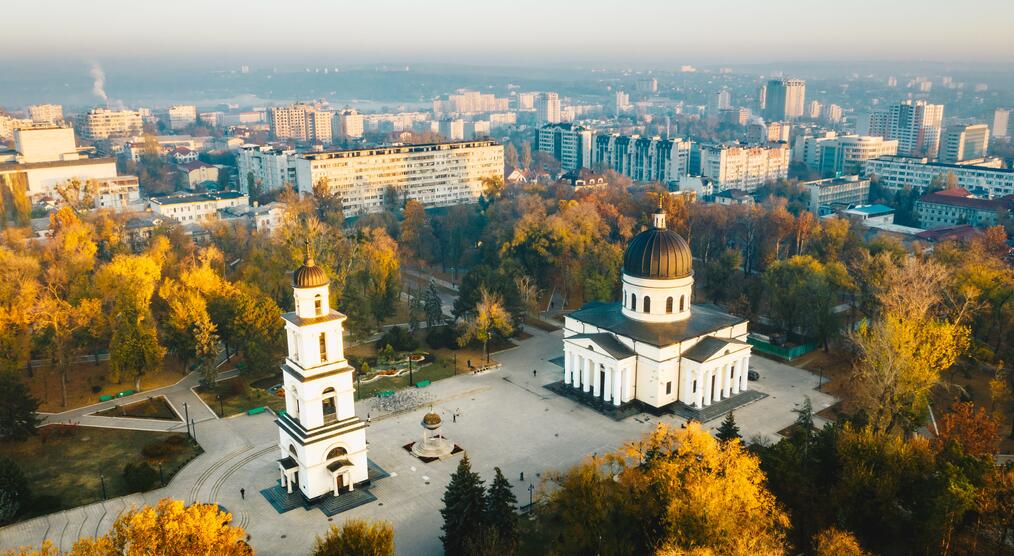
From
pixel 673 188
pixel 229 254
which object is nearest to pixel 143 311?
pixel 229 254

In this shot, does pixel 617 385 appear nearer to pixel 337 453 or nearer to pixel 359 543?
pixel 337 453

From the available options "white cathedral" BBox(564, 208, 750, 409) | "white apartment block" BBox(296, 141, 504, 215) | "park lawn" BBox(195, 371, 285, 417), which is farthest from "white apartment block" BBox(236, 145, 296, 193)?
"white cathedral" BBox(564, 208, 750, 409)

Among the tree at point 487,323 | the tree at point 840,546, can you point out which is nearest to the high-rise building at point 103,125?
the tree at point 487,323

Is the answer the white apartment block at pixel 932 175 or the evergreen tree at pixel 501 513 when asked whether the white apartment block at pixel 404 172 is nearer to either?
the white apartment block at pixel 932 175

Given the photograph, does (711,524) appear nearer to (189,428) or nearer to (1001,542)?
(1001,542)

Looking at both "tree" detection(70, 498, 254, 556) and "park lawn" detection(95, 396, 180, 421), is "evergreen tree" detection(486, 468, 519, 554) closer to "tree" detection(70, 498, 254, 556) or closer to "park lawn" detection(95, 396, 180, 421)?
"tree" detection(70, 498, 254, 556)
